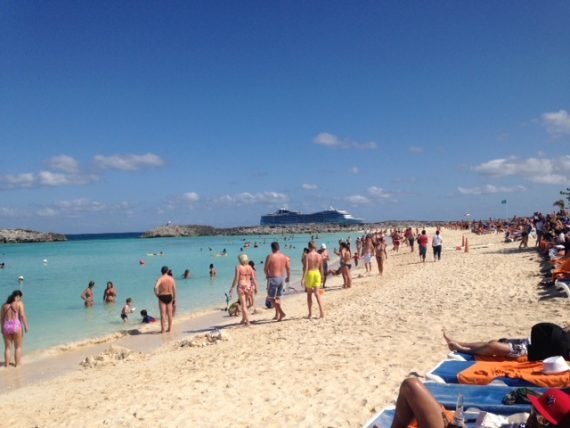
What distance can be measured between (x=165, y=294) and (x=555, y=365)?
7703 mm

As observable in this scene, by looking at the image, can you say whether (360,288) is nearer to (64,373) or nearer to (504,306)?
(504,306)

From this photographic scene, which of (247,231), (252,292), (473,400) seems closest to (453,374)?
(473,400)

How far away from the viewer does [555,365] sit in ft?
13.1

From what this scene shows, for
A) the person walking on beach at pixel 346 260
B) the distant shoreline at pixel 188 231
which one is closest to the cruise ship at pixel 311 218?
the distant shoreline at pixel 188 231

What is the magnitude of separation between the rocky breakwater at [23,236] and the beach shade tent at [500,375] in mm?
100509

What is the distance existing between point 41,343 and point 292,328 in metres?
5.53

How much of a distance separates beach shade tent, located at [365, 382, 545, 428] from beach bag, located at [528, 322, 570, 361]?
0.71 m

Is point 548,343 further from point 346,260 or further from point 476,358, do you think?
point 346,260

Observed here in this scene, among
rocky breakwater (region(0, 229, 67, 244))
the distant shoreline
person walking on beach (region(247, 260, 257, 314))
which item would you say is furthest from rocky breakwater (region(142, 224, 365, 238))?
person walking on beach (region(247, 260, 257, 314))

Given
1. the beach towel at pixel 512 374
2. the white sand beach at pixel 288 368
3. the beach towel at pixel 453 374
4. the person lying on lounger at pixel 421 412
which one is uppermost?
the person lying on lounger at pixel 421 412

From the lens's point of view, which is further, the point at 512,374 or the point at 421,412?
the point at 512,374

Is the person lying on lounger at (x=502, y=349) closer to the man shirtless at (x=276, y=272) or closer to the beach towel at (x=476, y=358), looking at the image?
the beach towel at (x=476, y=358)

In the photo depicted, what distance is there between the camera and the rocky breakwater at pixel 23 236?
297ft

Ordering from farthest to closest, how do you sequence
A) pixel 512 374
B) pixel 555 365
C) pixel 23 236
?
pixel 23 236, pixel 512 374, pixel 555 365
